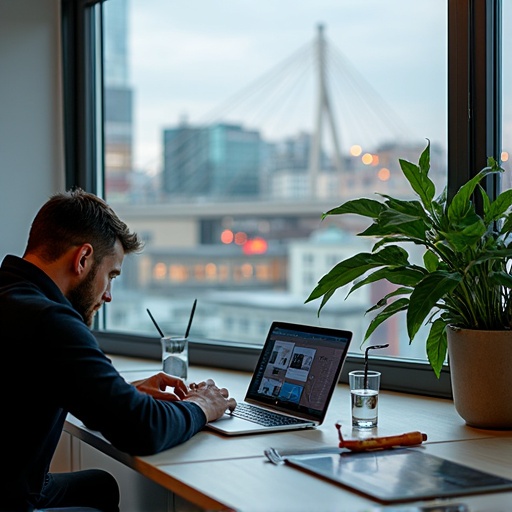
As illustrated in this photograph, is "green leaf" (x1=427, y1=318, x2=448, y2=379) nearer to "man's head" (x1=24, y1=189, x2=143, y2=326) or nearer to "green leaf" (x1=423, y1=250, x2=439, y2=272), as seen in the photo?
"green leaf" (x1=423, y1=250, x2=439, y2=272)

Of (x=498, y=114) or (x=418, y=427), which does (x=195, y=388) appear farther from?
(x=498, y=114)

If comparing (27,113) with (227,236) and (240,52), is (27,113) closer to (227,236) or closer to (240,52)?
(240,52)

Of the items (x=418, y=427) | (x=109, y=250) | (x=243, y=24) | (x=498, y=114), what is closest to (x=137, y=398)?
(x=109, y=250)

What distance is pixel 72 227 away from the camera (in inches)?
74.5

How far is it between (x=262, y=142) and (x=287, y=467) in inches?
541

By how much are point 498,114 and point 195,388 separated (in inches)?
42.8

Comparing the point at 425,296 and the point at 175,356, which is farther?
the point at 175,356

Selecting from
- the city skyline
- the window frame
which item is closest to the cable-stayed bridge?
the city skyline

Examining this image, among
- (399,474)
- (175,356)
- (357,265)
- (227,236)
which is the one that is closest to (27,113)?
(175,356)

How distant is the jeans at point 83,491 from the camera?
2.05 m

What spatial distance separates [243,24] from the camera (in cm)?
1166

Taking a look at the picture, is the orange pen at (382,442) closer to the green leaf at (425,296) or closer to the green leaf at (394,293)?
the green leaf at (425,296)

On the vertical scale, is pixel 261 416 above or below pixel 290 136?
below

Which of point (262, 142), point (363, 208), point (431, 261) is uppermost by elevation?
point (262, 142)
